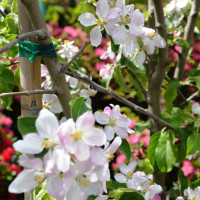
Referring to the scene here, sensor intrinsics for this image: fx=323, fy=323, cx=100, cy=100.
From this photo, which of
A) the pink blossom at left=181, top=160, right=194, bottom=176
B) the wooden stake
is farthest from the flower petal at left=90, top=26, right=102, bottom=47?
the pink blossom at left=181, top=160, right=194, bottom=176

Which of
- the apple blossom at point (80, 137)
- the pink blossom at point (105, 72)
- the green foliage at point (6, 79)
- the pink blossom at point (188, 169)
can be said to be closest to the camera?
the apple blossom at point (80, 137)

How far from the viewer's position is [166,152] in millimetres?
982

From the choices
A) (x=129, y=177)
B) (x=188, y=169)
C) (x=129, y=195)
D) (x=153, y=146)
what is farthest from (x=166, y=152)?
(x=188, y=169)

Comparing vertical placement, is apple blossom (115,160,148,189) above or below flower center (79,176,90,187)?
below

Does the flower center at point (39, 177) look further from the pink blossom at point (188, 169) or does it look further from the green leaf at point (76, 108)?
the pink blossom at point (188, 169)

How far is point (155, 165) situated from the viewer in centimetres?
103

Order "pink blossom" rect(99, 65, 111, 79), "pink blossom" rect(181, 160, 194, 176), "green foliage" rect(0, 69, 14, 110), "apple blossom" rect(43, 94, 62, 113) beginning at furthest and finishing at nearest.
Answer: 1. "pink blossom" rect(181, 160, 194, 176)
2. "pink blossom" rect(99, 65, 111, 79)
3. "apple blossom" rect(43, 94, 62, 113)
4. "green foliage" rect(0, 69, 14, 110)

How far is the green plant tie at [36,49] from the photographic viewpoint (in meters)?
0.68

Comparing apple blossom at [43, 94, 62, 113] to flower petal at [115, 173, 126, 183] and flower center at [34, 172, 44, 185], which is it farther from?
flower center at [34, 172, 44, 185]

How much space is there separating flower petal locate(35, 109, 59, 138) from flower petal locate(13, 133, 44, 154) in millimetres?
11

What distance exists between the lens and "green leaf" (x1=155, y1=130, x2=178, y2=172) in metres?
0.97

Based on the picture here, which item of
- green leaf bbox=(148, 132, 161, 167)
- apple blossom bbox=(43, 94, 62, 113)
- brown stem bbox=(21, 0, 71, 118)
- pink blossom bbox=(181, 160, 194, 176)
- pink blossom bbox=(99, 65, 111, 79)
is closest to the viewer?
brown stem bbox=(21, 0, 71, 118)

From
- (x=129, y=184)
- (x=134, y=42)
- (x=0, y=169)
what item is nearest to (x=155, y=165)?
(x=129, y=184)

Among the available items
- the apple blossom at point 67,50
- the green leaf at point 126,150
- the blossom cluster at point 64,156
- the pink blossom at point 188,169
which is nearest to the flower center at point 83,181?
the blossom cluster at point 64,156
